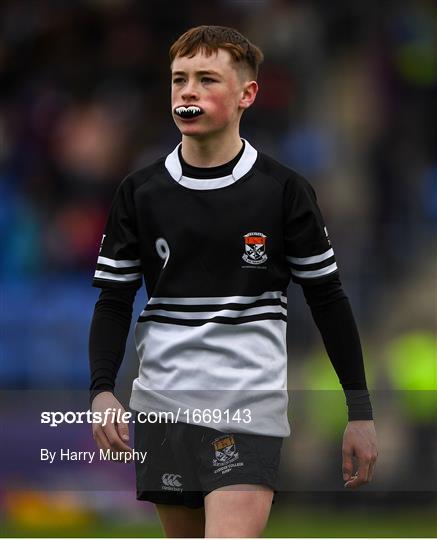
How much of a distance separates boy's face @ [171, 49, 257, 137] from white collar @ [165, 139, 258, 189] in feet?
0.39

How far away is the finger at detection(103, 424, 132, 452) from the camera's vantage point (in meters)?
3.60

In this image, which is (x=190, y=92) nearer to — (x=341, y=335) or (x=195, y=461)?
(x=341, y=335)

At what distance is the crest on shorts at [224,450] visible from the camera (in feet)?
11.9

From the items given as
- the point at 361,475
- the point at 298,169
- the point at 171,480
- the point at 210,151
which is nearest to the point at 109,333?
the point at 171,480

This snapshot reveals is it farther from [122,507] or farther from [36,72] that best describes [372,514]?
[36,72]

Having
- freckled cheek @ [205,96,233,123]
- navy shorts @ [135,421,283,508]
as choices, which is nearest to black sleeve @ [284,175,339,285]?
freckled cheek @ [205,96,233,123]

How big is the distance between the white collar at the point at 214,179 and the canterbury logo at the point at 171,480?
863 mm

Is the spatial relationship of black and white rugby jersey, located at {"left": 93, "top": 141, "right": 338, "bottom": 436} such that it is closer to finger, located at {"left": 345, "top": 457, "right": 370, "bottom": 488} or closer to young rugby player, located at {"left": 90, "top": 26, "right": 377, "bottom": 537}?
young rugby player, located at {"left": 90, "top": 26, "right": 377, "bottom": 537}

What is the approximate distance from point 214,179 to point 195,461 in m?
0.84

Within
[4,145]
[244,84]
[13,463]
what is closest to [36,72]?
[4,145]

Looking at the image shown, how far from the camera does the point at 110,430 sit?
360cm

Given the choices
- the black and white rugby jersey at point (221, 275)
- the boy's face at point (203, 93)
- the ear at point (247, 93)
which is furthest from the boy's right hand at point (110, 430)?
the ear at point (247, 93)

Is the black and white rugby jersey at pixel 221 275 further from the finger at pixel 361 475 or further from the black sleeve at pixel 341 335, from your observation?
the finger at pixel 361 475

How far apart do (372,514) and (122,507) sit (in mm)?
1450
